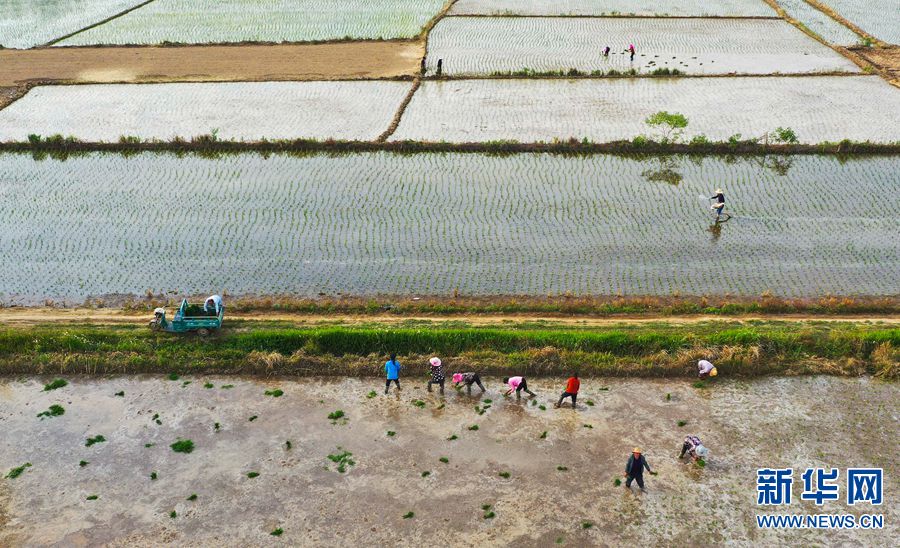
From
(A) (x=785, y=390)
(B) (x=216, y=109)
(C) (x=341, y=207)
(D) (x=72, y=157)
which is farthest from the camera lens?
(B) (x=216, y=109)

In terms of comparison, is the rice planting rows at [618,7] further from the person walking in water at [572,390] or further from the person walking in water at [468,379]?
the person walking in water at [572,390]

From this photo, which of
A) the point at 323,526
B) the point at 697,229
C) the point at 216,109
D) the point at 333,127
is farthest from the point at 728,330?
the point at 216,109

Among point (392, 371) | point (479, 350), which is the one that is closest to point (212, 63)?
point (479, 350)

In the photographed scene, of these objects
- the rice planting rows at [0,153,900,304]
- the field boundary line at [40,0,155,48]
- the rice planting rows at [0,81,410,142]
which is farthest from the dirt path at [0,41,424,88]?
the rice planting rows at [0,153,900,304]

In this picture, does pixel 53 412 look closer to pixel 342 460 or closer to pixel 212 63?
pixel 342 460

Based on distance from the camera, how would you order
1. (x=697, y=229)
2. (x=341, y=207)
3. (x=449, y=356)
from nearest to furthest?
(x=449, y=356)
(x=697, y=229)
(x=341, y=207)

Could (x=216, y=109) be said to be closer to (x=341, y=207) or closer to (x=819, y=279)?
(x=341, y=207)

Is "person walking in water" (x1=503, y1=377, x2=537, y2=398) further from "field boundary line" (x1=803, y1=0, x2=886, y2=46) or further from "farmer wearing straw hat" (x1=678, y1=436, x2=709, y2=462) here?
"field boundary line" (x1=803, y1=0, x2=886, y2=46)
